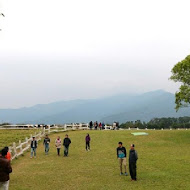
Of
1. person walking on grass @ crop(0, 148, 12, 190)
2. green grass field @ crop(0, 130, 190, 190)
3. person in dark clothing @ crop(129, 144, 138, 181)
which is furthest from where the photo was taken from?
person in dark clothing @ crop(129, 144, 138, 181)

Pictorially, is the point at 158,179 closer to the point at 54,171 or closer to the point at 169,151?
the point at 54,171

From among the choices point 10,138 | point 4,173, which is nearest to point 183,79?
point 10,138

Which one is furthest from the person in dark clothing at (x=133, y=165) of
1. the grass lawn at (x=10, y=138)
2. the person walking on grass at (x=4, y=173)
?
the grass lawn at (x=10, y=138)

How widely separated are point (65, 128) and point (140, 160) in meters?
28.2

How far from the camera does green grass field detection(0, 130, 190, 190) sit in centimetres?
1694

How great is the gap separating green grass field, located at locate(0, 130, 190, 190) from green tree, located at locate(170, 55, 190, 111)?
8.76m

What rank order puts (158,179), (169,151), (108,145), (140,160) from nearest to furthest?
(158,179) → (140,160) → (169,151) → (108,145)

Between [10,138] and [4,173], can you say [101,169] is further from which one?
[10,138]

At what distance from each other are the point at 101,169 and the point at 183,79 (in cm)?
2485

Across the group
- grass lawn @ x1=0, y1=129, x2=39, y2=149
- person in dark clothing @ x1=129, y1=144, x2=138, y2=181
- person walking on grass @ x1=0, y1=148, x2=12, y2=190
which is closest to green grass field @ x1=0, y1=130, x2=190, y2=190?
person in dark clothing @ x1=129, y1=144, x2=138, y2=181

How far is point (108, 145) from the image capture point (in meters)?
34.4

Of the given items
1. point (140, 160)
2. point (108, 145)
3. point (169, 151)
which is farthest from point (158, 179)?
point (108, 145)

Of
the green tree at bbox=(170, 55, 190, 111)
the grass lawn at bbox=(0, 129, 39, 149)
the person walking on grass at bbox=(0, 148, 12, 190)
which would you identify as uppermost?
the green tree at bbox=(170, 55, 190, 111)

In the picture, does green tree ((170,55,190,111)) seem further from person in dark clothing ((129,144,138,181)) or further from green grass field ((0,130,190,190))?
person in dark clothing ((129,144,138,181))
